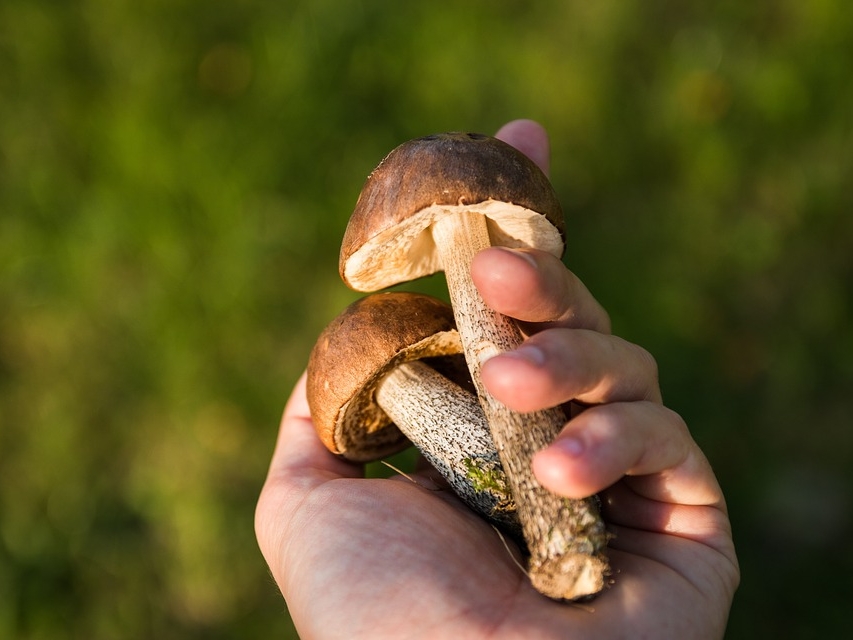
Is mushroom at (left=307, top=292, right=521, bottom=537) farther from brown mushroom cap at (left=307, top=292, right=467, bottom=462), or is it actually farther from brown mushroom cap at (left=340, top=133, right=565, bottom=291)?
brown mushroom cap at (left=340, top=133, right=565, bottom=291)

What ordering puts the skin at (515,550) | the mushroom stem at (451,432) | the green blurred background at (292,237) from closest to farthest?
the skin at (515,550)
the mushroom stem at (451,432)
the green blurred background at (292,237)

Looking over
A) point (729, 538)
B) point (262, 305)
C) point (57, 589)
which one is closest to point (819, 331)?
point (729, 538)

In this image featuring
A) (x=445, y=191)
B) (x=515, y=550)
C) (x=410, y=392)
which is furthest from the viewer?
(x=410, y=392)

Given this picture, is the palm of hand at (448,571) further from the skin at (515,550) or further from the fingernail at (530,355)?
the fingernail at (530,355)

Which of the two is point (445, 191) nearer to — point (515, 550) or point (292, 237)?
point (515, 550)

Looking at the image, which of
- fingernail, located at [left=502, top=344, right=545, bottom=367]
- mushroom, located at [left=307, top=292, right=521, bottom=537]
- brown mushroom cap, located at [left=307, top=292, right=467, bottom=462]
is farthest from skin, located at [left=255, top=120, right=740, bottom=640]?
Answer: brown mushroom cap, located at [left=307, top=292, right=467, bottom=462]

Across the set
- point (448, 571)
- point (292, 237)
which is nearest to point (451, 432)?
point (448, 571)

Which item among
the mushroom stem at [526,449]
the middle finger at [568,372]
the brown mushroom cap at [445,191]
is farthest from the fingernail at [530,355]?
the brown mushroom cap at [445,191]
